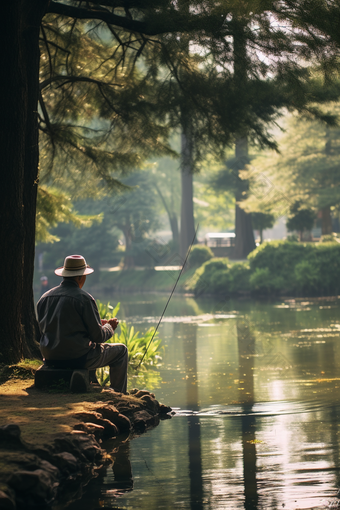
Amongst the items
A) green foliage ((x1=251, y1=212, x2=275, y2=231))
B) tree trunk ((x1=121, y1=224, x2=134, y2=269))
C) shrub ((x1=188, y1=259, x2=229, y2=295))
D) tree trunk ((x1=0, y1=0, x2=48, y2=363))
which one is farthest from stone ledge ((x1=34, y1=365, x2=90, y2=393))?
tree trunk ((x1=121, y1=224, x2=134, y2=269))

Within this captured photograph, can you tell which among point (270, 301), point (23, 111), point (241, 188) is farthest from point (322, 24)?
point (241, 188)

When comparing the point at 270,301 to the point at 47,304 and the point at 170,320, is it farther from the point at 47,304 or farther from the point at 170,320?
the point at 47,304

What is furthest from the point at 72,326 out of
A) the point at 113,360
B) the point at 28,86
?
the point at 28,86

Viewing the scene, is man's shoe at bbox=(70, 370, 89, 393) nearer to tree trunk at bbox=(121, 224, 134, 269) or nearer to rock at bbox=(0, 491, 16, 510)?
rock at bbox=(0, 491, 16, 510)

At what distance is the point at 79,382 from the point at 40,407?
0.66 meters

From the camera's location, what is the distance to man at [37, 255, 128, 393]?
253 inches

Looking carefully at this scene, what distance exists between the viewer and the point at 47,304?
6.55 meters

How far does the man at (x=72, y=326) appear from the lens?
6414 millimetres

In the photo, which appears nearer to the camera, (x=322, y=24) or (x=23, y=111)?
(x=322, y=24)

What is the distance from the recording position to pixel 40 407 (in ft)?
19.9

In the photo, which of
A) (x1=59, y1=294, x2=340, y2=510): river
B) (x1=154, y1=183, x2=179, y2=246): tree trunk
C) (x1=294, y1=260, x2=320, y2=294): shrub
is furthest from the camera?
(x1=154, y1=183, x2=179, y2=246): tree trunk

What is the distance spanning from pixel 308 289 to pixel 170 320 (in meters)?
8.72

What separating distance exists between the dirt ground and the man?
0.31 meters

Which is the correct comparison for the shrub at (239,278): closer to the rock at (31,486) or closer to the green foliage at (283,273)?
the green foliage at (283,273)
